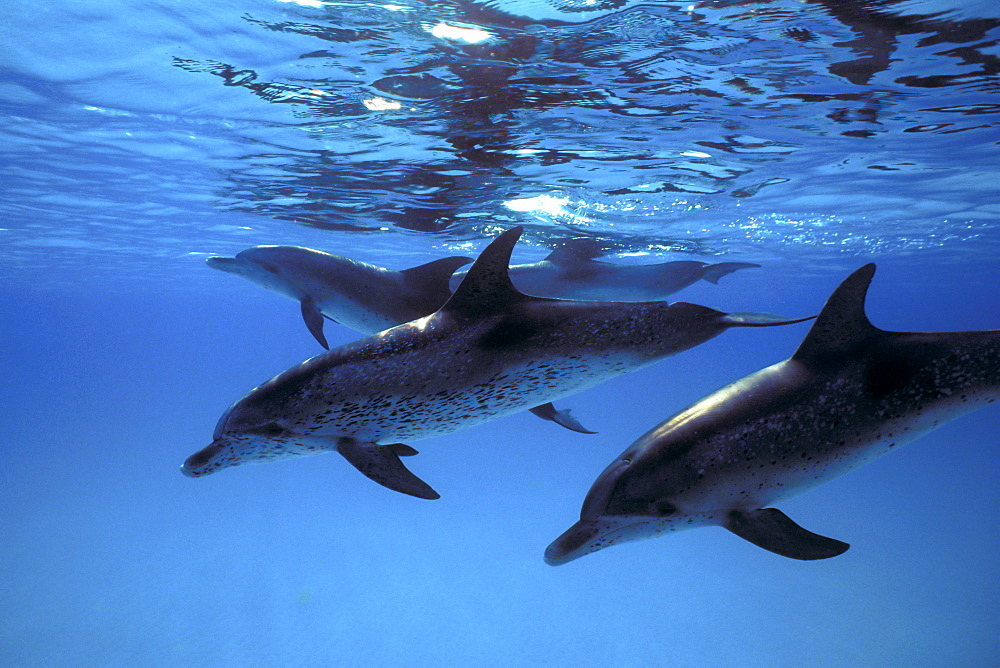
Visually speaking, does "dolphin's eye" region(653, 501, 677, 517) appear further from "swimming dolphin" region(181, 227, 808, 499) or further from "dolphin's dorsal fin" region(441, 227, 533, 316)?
"dolphin's dorsal fin" region(441, 227, 533, 316)

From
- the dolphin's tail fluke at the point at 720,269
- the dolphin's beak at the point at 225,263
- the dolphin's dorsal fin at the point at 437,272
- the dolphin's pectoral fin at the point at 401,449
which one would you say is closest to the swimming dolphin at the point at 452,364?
the dolphin's pectoral fin at the point at 401,449

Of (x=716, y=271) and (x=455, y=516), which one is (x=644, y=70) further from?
(x=455, y=516)

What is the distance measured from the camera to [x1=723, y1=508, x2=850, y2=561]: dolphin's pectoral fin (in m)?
2.99

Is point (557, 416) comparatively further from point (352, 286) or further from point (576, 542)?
point (352, 286)

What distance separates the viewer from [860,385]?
125 inches

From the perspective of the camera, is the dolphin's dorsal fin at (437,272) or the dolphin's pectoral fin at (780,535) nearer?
the dolphin's pectoral fin at (780,535)

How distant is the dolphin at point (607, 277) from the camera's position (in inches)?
325

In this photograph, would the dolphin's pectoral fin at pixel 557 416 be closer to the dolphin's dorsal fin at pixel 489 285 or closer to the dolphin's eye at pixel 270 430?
the dolphin's dorsal fin at pixel 489 285

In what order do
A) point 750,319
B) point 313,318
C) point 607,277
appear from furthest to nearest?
point 607,277 < point 313,318 < point 750,319

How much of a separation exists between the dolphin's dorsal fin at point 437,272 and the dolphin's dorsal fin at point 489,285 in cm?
179

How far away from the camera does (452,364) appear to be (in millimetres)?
3537

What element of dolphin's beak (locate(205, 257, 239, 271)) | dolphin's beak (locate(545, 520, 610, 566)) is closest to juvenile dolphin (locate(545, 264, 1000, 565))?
dolphin's beak (locate(545, 520, 610, 566))

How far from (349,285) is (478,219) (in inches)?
477

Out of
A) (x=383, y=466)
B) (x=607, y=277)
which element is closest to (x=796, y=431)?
(x=383, y=466)
